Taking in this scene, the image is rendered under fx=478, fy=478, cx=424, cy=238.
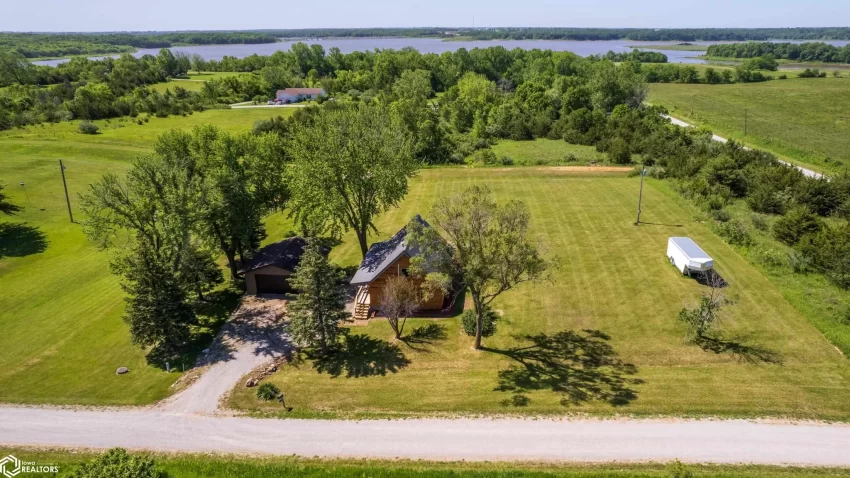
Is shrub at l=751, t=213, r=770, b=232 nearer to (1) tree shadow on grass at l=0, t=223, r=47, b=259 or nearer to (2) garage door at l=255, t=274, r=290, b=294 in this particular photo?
(2) garage door at l=255, t=274, r=290, b=294

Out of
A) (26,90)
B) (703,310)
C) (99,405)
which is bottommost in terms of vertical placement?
(99,405)

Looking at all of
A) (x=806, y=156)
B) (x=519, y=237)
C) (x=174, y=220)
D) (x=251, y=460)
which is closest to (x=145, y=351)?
(x=174, y=220)

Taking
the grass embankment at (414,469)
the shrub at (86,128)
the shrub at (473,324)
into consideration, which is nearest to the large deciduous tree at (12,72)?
the shrub at (86,128)

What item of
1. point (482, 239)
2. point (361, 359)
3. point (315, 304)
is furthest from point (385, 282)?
point (482, 239)

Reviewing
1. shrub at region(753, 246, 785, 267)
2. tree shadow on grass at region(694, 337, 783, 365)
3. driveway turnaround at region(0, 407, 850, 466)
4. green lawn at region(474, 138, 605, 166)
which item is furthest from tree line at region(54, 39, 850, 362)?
tree shadow on grass at region(694, 337, 783, 365)

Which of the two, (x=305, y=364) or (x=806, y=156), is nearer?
(x=305, y=364)

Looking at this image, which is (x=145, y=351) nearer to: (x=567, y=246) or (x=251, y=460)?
(x=251, y=460)

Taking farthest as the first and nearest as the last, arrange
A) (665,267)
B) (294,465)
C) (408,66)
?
(408,66)
(665,267)
(294,465)
